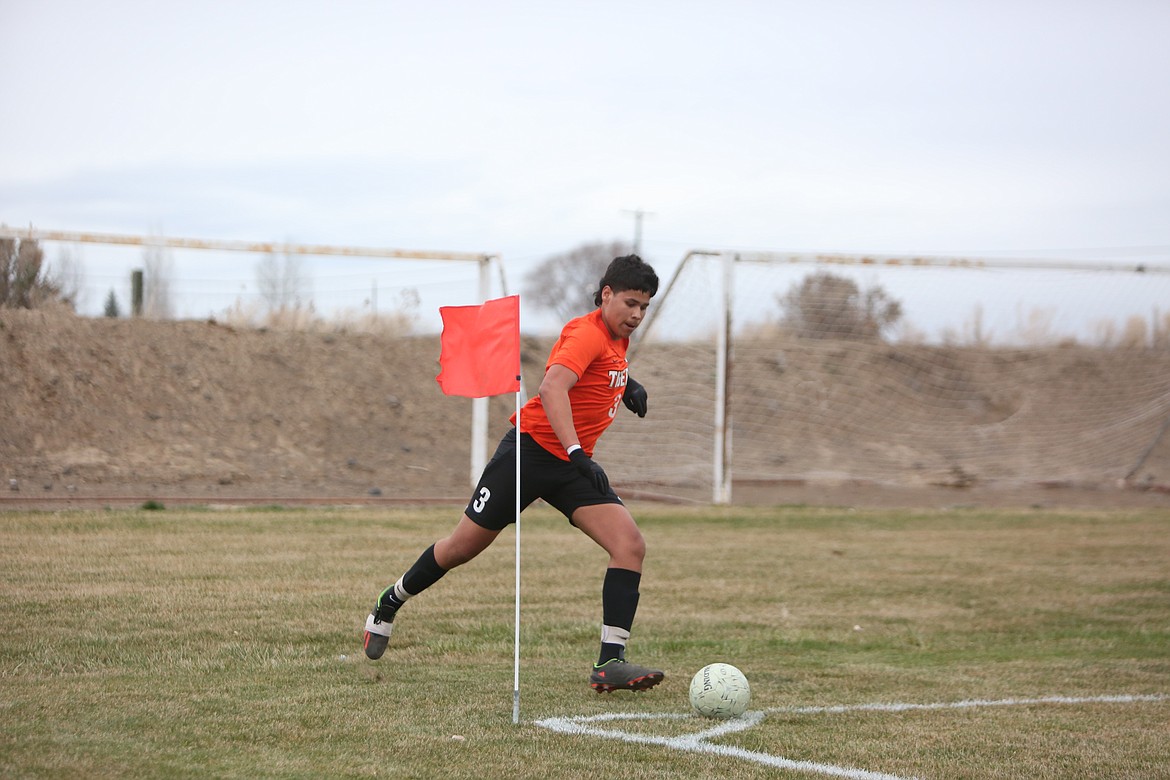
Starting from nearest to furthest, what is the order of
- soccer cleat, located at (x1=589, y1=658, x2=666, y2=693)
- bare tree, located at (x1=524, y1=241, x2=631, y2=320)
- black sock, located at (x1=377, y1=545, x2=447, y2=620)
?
soccer cleat, located at (x1=589, y1=658, x2=666, y2=693)
black sock, located at (x1=377, y1=545, x2=447, y2=620)
bare tree, located at (x1=524, y1=241, x2=631, y2=320)

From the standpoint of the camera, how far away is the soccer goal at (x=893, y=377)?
58.7 feet

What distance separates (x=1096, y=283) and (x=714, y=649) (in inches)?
569

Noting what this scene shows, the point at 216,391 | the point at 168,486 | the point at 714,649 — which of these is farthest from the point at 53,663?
the point at 216,391

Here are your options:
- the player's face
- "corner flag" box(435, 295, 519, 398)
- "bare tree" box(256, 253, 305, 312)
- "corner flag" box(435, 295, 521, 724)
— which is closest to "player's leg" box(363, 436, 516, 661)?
"corner flag" box(435, 295, 521, 724)

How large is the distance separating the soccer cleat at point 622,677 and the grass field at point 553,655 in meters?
0.12

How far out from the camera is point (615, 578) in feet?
19.5

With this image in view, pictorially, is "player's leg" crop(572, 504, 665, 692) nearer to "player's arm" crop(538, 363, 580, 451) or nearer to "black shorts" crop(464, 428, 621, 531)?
"black shorts" crop(464, 428, 621, 531)

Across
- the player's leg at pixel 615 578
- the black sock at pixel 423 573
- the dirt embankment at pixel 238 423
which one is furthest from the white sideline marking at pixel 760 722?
the dirt embankment at pixel 238 423

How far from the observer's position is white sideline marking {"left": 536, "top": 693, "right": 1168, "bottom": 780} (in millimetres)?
4684

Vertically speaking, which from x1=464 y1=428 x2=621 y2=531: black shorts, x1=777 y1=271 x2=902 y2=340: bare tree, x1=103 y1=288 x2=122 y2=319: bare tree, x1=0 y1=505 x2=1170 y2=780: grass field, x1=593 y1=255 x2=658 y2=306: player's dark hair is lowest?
x1=0 y1=505 x2=1170 y2=780: grass field

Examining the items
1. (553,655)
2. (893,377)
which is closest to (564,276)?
(893,377)

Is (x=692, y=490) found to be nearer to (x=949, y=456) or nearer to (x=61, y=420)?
(x=949, y=456)

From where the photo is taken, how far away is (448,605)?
848 centimetres

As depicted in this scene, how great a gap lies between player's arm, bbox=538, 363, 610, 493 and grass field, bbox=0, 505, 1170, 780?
1.12 meters
